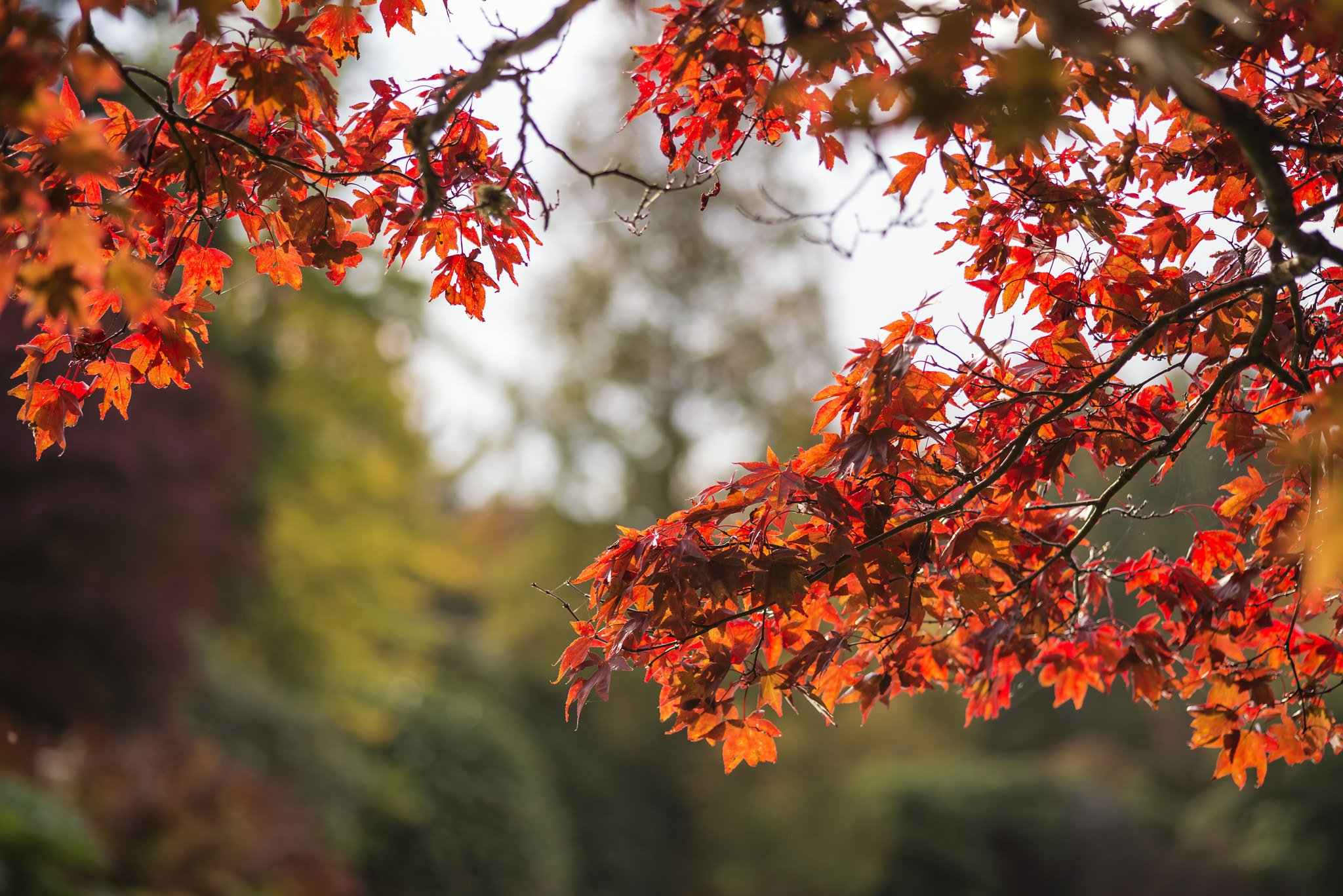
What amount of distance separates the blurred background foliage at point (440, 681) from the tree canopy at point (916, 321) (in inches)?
148

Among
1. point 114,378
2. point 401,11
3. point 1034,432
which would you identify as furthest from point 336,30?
point 1034,432

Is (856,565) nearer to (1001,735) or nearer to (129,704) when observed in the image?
(129,704)

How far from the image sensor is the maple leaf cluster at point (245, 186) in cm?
124

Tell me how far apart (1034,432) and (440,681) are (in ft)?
28.6

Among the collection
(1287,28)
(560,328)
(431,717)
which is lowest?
(1287,28)

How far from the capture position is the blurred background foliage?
17.5 ft

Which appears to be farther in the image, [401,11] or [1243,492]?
[1243,492]

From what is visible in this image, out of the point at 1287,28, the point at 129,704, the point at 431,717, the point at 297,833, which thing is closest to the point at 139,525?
the point at 129,704

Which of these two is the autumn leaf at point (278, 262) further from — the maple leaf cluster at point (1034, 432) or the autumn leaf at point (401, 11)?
the maple leaf cluster at point (1034, 432)

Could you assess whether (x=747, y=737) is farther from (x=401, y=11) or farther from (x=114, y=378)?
(x=401, y=11)

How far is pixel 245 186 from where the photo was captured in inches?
58.8

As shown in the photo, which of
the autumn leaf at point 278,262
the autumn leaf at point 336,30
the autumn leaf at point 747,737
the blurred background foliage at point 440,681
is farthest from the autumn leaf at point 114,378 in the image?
the blurred background foliage at point 440,681

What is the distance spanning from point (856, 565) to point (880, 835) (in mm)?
8223

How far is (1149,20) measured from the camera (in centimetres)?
146
